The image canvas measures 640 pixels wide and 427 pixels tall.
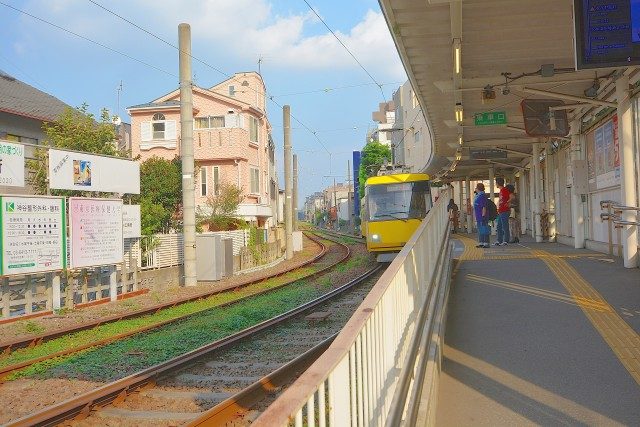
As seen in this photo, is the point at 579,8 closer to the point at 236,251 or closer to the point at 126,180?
the point at 126,180

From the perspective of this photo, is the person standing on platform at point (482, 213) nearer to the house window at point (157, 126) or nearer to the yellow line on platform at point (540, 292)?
the yellow line on platform at point (540, 292)

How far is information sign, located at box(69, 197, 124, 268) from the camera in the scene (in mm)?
15695

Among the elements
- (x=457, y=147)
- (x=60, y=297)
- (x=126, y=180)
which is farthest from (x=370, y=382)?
(x=457, y=147)

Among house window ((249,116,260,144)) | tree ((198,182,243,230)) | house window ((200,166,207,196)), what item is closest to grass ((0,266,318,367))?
tree ((198,182,243,230))

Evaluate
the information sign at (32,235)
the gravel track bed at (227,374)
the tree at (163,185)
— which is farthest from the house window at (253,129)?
the gravel track bed at (227,374)

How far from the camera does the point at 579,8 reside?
7055 millimetres

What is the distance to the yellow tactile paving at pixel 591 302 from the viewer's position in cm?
646

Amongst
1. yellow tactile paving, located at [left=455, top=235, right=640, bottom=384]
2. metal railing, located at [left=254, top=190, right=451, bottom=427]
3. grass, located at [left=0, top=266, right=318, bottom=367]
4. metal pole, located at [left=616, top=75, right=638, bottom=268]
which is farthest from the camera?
metal pole, located at [left=616, top=75, right=638, bottom=268]

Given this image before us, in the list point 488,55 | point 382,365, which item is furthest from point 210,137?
point 382,365

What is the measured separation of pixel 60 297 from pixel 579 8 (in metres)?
12.6

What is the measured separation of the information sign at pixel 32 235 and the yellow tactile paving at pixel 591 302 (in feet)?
29.6

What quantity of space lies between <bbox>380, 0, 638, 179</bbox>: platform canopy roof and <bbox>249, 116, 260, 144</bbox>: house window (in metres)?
21.5

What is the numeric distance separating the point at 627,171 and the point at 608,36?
4501 millimetres

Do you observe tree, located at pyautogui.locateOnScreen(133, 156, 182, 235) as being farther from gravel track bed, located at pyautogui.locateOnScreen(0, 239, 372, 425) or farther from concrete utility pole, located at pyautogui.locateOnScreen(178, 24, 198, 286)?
gravel track bed, located at pyautogui.locateOnScreen(0, 239, 372, 425)
